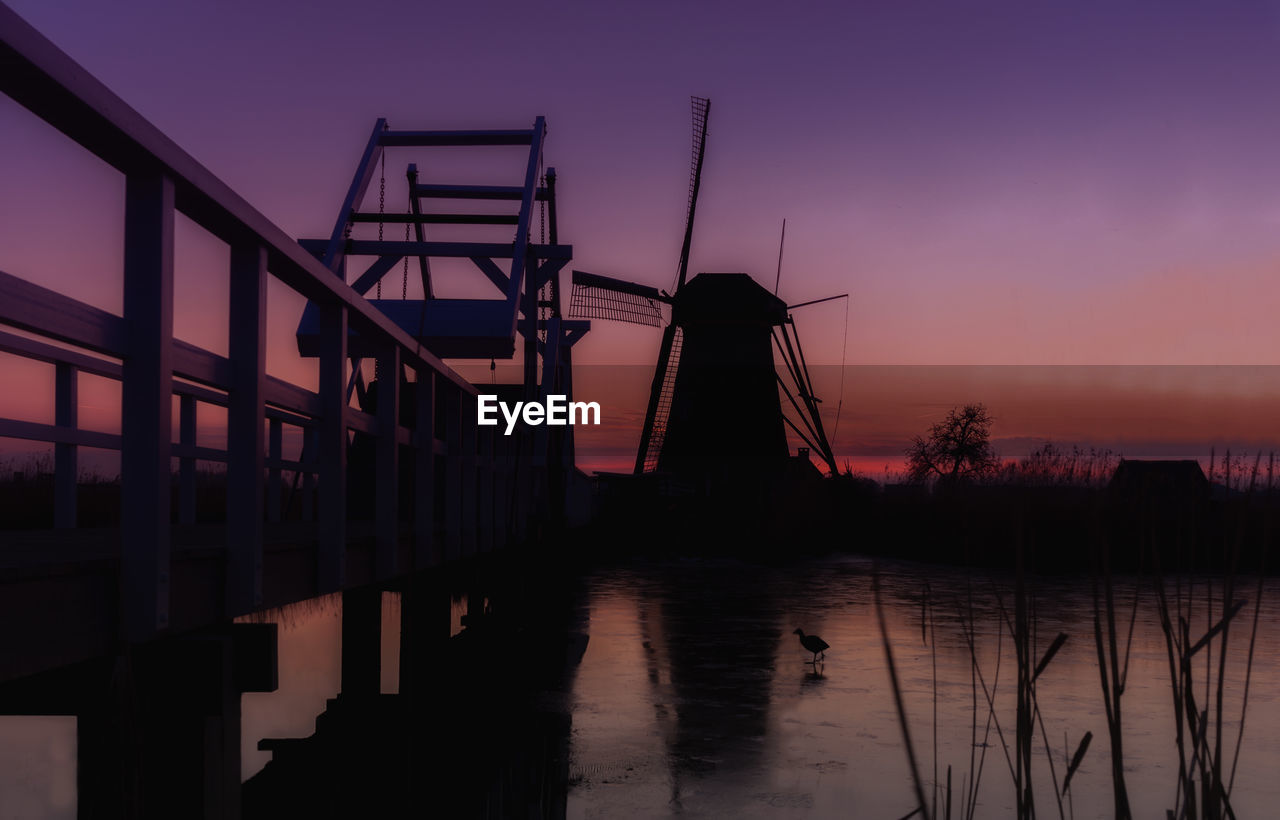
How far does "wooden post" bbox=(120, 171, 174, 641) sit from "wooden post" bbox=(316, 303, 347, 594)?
2.32 meters

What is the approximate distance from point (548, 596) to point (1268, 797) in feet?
41.5

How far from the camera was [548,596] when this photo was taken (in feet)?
64.5

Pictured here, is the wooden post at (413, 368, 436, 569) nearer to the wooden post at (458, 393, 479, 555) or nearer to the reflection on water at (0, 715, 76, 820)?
the wooden post at (458, 393, 479, 555)

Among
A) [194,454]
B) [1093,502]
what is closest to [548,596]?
[194,454]

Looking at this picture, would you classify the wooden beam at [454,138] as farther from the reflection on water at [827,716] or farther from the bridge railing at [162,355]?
the bridge railing at [162,355]

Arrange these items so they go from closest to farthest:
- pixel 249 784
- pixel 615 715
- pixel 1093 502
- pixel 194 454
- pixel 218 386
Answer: pixel 1093 502 → pixel 218 386 → pixel 194 454 → pixel 249 784 → pixel 615 715

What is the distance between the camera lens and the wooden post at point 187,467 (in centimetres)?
709

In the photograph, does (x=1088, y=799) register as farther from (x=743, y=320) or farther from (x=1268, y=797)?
(x=743, y=320)

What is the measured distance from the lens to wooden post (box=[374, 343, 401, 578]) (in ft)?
25.2

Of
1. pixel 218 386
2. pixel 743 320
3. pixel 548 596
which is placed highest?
pixel 743 320

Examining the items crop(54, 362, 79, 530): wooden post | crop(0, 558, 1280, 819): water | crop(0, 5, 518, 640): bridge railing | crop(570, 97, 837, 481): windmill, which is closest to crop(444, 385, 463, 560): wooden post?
crop(0, 558, 1280, 819): water

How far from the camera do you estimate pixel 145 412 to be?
12.4 feet

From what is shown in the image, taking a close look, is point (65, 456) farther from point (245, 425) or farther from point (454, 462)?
point (454, 462)

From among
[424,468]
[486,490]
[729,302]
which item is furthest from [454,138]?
[729,302]
